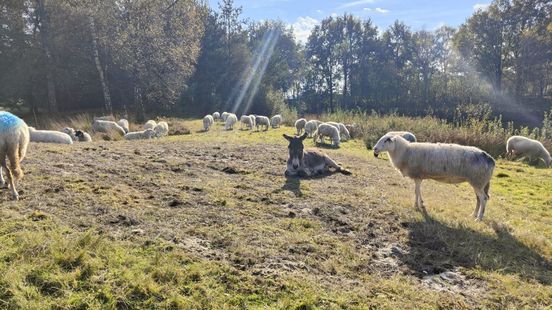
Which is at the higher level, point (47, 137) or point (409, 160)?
point (47, 137)

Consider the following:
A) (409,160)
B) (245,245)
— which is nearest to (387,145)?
(409,160)

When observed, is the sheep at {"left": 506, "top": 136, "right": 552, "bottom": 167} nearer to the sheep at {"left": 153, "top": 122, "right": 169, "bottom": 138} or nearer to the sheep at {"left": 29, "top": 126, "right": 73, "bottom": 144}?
the sheep at {"left": 153, "top": 122, "right": 169, "bottom": 138}

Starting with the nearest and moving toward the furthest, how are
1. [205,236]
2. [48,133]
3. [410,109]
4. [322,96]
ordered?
[205,236], [48,133], [410,109], [322,96]

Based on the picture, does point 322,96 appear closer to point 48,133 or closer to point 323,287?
point 48,133

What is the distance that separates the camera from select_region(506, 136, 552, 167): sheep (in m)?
17.1

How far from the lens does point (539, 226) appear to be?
23.8ft

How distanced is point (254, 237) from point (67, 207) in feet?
9.44

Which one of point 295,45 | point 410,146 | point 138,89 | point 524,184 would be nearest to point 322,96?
point 295,45

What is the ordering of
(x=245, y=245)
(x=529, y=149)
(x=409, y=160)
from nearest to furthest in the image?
(x=245, y=245), (x=409, y=160), (x=529, y=149)

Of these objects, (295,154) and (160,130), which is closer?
(295,154)

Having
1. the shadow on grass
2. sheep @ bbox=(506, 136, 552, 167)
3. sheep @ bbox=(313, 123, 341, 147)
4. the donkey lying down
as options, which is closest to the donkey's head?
the donkey lying down

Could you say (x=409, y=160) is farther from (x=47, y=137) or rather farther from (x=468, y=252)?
(x=47, y=137)

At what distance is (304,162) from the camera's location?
10.5 metres

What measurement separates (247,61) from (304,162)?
38.9m
